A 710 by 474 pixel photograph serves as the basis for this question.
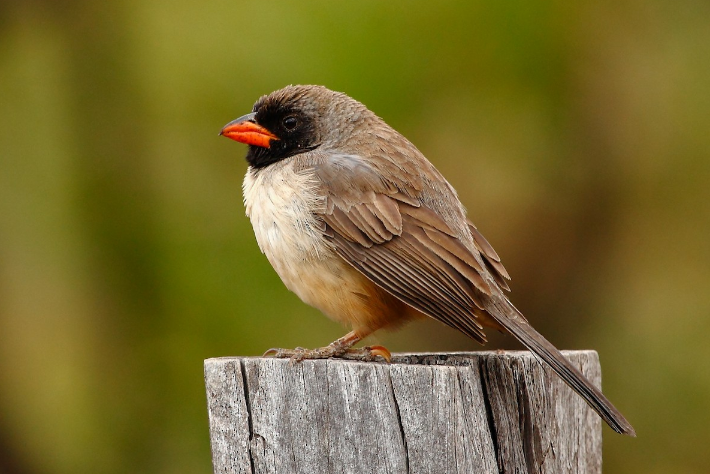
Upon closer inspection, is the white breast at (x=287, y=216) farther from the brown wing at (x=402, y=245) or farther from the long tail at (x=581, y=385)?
the long tail at (x=581, y=385)

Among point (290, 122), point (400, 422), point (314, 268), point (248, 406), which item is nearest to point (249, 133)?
point (290, 122)

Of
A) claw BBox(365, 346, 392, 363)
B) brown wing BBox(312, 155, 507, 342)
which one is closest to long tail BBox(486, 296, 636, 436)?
brown wing BBox(312, 155, 507, 342)

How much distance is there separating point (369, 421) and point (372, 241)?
1.60 metres

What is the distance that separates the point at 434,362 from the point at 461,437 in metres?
0.90

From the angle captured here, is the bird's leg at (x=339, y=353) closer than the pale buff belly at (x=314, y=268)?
Yes

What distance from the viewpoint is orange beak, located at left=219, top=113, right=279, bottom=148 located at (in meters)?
5.14

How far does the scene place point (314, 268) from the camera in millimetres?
4555

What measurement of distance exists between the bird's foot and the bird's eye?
1419 millimetres

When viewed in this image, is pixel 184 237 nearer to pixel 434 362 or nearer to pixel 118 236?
pixel 118 236

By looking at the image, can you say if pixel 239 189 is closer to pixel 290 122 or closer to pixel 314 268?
pixel 290 122

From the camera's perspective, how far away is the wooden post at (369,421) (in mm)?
3018

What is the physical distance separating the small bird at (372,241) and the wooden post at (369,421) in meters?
0.65

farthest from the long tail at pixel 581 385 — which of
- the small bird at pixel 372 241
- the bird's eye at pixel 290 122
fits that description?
the bird's eye at pixel 290 122

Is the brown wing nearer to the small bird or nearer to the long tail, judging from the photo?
the small bird
